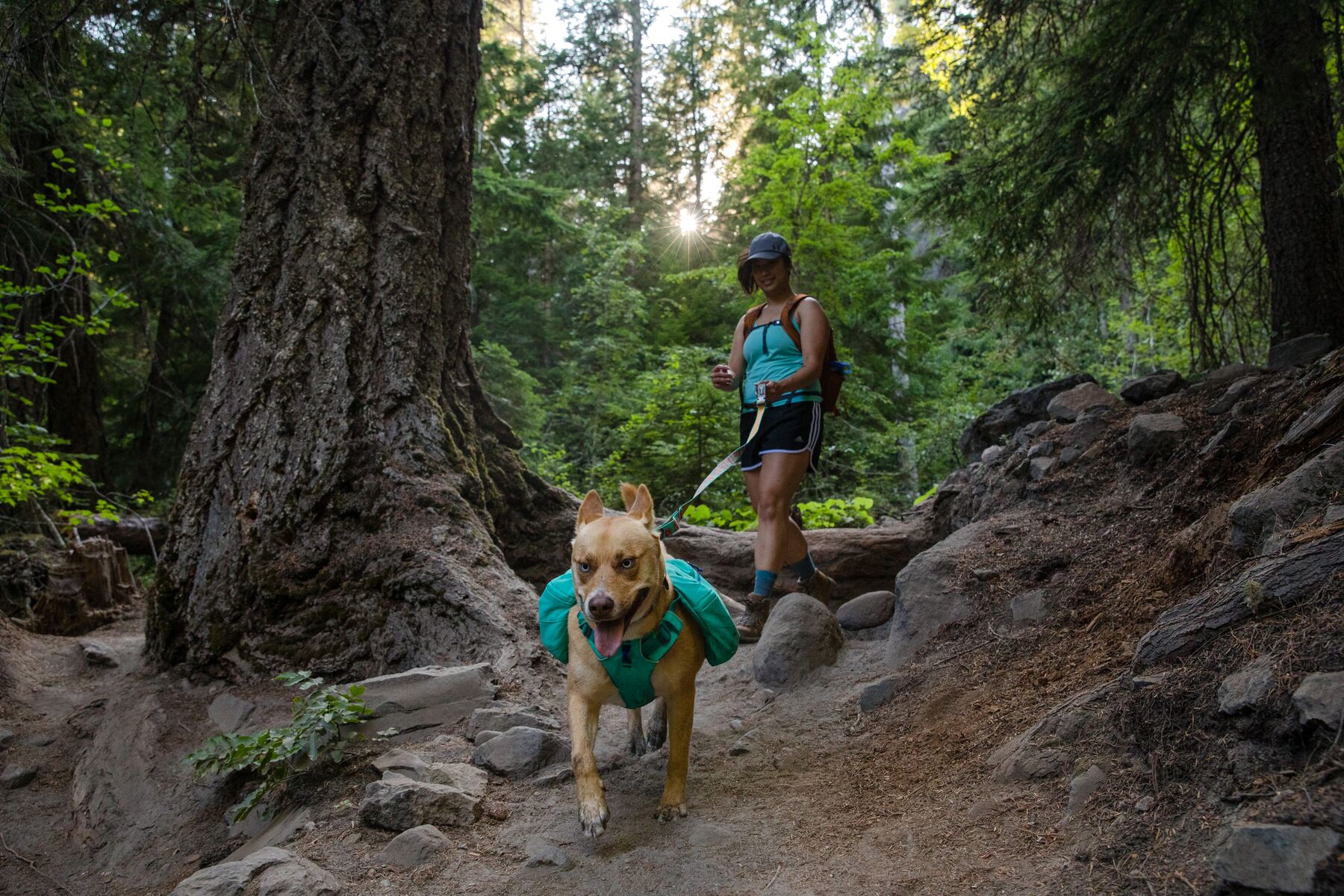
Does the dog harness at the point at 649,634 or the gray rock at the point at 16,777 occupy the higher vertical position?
the dog harness at the point at 649,634

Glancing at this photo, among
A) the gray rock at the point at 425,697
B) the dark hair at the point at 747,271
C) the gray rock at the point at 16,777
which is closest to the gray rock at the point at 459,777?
the gray rock at the point at 425,697

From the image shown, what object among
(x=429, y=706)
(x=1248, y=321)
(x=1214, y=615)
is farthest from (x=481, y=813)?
(x=1248, y=321)

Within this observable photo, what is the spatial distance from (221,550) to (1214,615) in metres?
5.56

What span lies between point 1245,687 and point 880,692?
2.43m

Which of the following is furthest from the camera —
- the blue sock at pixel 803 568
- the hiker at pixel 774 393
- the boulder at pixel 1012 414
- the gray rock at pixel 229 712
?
the boulder at pixel 1012 414

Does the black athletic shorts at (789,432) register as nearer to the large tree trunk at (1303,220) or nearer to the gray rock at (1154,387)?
the gray rock at (1154,387)

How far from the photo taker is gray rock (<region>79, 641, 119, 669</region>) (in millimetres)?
6508

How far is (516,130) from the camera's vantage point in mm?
21578

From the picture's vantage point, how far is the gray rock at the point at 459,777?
152 inches

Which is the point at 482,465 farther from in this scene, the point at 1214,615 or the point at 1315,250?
the point at 1315,250

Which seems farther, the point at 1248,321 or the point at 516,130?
the point at 516,130

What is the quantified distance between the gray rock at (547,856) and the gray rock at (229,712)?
2473mm

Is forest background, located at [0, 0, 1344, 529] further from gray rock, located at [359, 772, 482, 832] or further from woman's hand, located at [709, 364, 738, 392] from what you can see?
gray rock, located at [359, 772, 482, 832]

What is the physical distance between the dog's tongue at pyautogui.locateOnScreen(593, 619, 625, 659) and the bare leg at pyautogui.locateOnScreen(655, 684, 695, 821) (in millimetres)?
535
